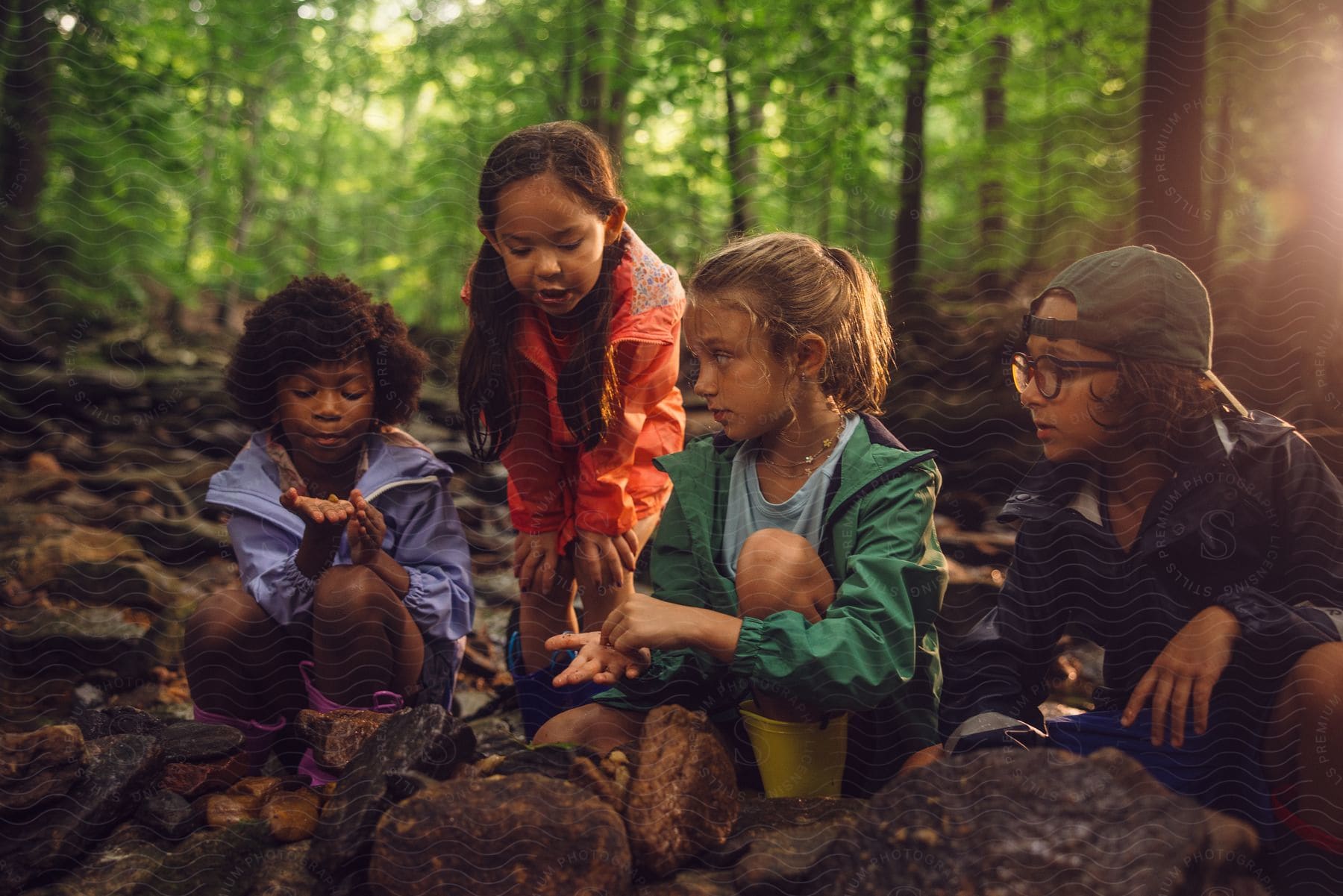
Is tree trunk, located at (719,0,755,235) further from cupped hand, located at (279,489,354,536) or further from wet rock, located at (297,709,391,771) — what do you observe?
wet rock, located at (297,709,391,771)

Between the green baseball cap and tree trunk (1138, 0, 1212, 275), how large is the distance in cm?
143

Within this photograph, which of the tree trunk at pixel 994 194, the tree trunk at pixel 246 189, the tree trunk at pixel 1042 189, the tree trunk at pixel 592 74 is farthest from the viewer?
the tree trunk at pixel 246 189

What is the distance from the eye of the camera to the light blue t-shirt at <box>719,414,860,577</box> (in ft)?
Result: 5.84

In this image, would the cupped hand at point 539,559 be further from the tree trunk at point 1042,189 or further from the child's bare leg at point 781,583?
the tree trunk at point 1042,189

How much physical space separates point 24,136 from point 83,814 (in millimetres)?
4565

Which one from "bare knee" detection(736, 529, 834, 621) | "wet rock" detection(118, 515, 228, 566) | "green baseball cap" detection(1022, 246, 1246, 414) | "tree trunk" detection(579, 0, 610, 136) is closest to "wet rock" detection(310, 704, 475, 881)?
A: "bare knee" detection(736, 529, 834, 621)

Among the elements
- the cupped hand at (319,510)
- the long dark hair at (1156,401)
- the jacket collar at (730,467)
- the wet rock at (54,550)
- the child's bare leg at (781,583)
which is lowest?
the wet rock at (54,550)

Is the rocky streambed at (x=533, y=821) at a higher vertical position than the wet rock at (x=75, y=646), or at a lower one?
higher

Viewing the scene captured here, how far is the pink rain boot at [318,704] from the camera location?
1.89 metres

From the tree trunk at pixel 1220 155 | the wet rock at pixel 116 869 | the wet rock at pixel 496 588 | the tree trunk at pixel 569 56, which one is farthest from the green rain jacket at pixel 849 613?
the tree trunk at pixel 569 56

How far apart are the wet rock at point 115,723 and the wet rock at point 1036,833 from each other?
1.36m

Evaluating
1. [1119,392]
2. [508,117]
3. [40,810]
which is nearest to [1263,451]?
[1119,392]

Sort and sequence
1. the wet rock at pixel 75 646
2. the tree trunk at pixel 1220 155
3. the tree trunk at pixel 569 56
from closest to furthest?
1. the wet rock at pixel 75 646
2. the tree trunk at pixel 1220 155
3. the tree trunk at pixel 569 56

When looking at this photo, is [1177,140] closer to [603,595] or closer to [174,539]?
[603,595]
